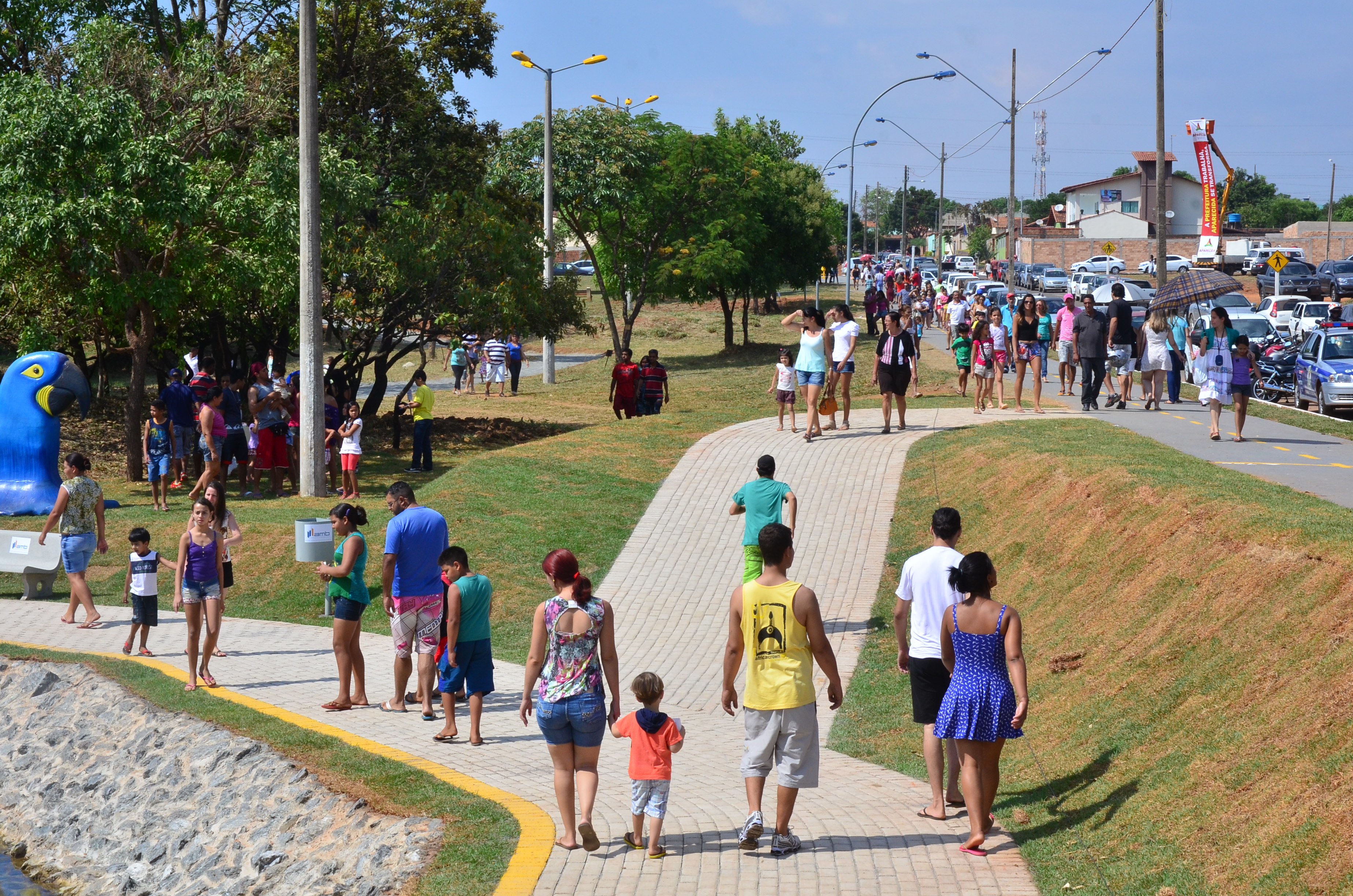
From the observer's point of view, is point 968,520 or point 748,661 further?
point 968,520

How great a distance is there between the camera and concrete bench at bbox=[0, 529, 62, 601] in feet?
46.7

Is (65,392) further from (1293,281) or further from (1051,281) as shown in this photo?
(1051,281)

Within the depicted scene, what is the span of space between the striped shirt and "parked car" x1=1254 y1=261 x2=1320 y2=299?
3325 cm

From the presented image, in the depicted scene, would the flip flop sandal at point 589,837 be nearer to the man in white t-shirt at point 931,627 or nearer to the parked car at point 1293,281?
the man in white t-shirt at point 931,627

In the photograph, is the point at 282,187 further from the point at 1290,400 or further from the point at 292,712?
the point at 1290,400

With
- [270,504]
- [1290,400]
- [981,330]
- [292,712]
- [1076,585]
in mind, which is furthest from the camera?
[1290,400]

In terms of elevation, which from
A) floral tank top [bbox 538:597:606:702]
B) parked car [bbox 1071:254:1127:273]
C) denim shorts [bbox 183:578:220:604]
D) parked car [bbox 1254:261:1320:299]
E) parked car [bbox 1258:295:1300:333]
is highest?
Result: parked car [bbox 1071:254:1127:273]

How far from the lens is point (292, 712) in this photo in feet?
32.7

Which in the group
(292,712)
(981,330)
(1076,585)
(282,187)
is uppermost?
(282,187)

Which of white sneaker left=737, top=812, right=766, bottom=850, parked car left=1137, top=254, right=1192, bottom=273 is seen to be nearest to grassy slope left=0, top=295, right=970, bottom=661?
white sneaker left=737, top=812, right=766, bottom=850

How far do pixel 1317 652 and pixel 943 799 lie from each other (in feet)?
7.34

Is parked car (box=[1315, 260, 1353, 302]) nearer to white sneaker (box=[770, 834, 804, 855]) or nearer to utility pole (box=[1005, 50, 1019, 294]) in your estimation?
utility pole (box=[1005, 50, 1019, 294])

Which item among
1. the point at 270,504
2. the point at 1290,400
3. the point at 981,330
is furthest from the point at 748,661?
the point at 1290,400

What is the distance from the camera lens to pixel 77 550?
42.5 feet
